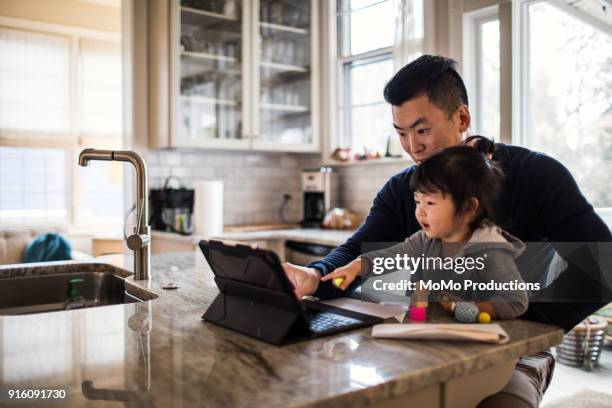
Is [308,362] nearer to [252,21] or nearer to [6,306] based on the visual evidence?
[6,306]

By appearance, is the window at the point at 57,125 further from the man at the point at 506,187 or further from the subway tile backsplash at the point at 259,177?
the man at the point at 506,187

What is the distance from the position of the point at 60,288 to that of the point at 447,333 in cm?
146

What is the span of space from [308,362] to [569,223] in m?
0.81

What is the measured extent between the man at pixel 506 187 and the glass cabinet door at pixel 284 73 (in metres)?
2.65

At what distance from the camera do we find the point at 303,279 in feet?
4.47

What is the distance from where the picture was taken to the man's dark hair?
1.53 meters

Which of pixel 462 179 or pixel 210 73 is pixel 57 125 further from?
pixel 462 179

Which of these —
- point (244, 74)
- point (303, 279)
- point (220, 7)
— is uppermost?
point (220, 7)

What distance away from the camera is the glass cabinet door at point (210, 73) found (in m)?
3.89

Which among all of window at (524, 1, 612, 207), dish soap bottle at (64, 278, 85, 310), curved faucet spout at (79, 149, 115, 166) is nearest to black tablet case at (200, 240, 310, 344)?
curved faucet spout at (79, 149, 115, 166)

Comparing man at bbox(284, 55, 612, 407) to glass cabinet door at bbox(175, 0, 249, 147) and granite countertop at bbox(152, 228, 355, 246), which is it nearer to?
granite countertop at bbox(152, 228, 355, 246)

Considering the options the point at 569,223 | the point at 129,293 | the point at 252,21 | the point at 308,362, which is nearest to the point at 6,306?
the point at 129,293

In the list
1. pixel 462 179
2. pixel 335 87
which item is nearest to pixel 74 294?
pixel 462 179

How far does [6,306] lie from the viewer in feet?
6.18
